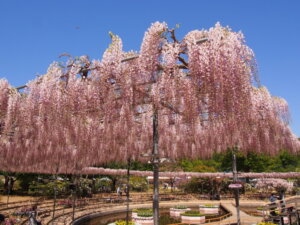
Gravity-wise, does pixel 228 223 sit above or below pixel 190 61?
below

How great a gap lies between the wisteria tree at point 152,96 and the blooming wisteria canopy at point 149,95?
0.02 m

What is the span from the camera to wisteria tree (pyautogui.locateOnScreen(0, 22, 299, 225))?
564cm

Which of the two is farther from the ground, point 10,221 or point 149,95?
point 149,95

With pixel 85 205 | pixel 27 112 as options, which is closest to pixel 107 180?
pixel 85 205

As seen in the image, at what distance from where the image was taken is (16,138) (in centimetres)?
1125

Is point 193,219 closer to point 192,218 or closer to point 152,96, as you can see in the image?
point 192,218

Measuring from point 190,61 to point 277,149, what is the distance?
29.5ft

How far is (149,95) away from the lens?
6488mm

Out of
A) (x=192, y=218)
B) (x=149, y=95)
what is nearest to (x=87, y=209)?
(x=192, y=218)

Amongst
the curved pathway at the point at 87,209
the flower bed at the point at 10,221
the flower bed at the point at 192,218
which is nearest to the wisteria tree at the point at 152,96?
the flower bed at the point at 10,221

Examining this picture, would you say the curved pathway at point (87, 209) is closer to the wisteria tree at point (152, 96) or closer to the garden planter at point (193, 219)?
the garden planter at point (193, 219)

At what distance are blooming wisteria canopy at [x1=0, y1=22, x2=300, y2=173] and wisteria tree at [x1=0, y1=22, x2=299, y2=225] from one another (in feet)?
0.07

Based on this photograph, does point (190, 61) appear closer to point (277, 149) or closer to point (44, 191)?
point (277, 149)

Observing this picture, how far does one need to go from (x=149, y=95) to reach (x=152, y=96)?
205mm
